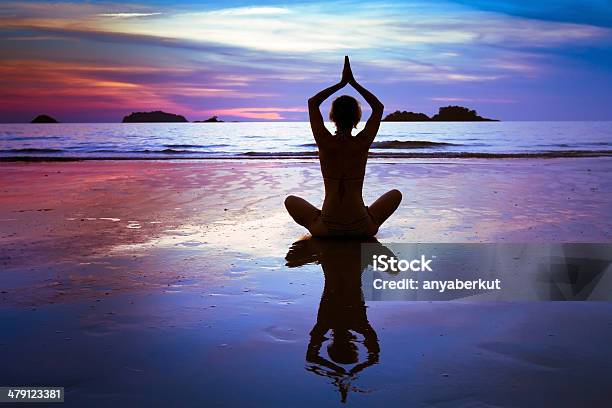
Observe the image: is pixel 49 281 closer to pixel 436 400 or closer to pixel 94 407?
pixel 94 407

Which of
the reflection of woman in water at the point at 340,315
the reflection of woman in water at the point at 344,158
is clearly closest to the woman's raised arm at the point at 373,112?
the reflection of woman in water at the point at 344,158

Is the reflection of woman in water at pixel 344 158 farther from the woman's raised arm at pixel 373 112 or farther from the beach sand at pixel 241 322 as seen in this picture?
the beach sand at pixel 241 322

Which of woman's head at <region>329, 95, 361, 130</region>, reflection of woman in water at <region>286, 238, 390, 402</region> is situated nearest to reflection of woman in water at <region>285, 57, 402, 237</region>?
woman's head at <region>329, 95, 361, 130</region>

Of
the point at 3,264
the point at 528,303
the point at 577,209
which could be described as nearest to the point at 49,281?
the point at 3,264

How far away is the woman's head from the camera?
5.79 m

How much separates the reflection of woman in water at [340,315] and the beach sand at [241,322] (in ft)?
0.18

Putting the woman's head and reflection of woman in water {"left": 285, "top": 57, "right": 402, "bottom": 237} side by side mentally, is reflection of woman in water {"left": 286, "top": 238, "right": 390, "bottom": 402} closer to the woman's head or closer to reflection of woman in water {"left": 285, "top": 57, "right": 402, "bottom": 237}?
reflection of woman in water {"left": 285, "top": 57, "right": 402, "bottom": 237}

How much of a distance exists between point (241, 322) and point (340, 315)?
0.63 m

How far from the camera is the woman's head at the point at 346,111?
19.0ft

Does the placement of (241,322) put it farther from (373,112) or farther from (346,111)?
(373,112)

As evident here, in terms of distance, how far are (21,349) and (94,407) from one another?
2.92ft

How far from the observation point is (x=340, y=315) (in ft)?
12.5

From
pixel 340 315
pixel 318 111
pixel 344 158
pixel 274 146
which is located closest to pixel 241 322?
pixel 340 315

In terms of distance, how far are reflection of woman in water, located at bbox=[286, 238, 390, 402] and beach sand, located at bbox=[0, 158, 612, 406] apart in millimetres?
56
